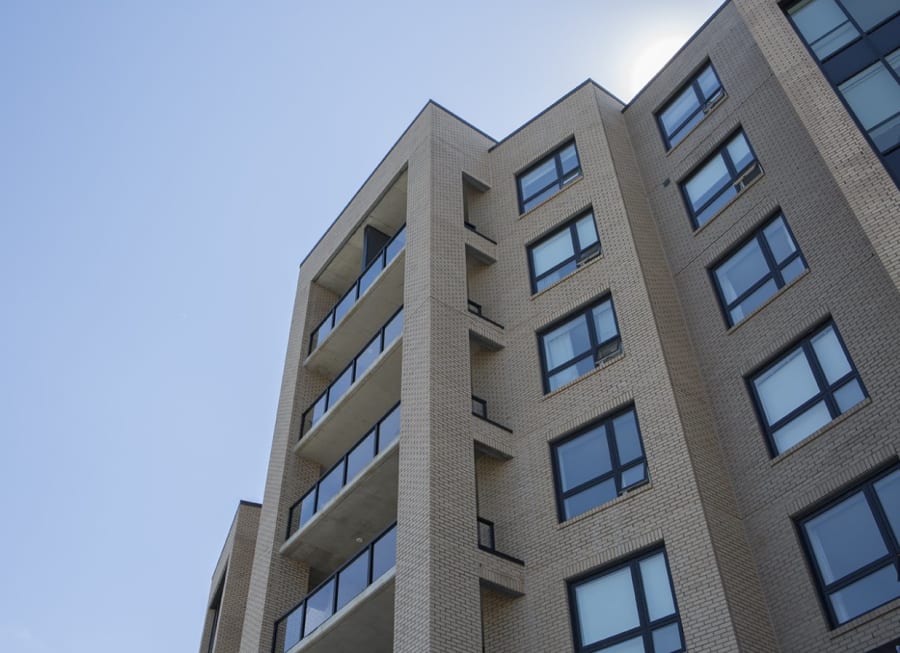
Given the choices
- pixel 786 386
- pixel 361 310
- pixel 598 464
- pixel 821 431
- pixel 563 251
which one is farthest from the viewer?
pixel 361 310

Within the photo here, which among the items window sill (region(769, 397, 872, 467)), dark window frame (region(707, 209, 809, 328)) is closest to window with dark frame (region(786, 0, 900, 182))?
dark window frame (region(707, 209, 809, 328))

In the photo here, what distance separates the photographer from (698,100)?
22.3 metres

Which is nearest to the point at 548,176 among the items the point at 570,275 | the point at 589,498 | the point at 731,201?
the point at 570,275

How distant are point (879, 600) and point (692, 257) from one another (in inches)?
349

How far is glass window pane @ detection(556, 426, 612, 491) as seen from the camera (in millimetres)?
17422

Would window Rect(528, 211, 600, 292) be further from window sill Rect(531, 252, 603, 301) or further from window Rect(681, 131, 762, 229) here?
window Rect(681, 131, 762, 229)

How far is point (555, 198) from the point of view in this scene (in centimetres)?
2339

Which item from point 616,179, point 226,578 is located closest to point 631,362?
point 616,179

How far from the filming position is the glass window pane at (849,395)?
14539mm

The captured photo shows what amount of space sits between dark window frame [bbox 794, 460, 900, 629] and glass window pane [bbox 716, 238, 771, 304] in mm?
5260

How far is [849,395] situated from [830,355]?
0.96 meters

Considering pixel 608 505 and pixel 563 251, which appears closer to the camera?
pixel 608 505

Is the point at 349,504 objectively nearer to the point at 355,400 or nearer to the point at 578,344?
the point at 355,400

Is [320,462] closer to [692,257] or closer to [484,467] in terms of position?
[484,467]
